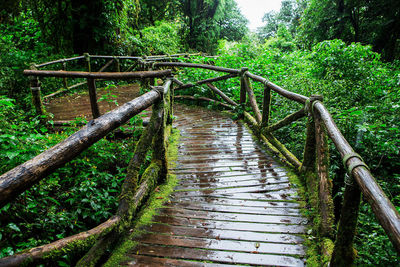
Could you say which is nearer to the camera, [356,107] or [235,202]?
[235,202]

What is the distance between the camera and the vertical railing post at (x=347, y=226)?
62.4 inches

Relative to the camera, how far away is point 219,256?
2.01 metres

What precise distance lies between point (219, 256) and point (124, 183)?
1.11 meters

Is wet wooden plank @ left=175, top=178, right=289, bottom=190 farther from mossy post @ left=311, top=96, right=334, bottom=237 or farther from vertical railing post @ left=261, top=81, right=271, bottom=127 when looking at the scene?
vertical railing post @ left=261, top=81, right=271, bottom=127

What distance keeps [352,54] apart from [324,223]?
17.4 feet

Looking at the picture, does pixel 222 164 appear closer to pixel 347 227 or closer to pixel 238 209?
pixel 238 209

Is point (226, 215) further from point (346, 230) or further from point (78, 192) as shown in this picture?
point (78, 192)

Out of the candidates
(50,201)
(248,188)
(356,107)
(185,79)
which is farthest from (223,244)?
(185,79)

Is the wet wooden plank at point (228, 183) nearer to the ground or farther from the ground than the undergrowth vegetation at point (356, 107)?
nearer to the ground

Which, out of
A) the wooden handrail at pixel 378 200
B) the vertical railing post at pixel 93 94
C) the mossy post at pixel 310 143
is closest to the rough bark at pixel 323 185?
the mossy post at pixel 310 143

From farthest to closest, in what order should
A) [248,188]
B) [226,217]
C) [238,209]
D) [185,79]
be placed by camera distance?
[185,79], [248,188], [238,209], [226,217]

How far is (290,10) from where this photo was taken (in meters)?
40.6

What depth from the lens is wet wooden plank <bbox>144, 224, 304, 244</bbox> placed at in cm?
220

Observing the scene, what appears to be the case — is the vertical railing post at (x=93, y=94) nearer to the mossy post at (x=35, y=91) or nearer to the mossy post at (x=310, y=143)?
the mossy post at (x=35, y=91)
